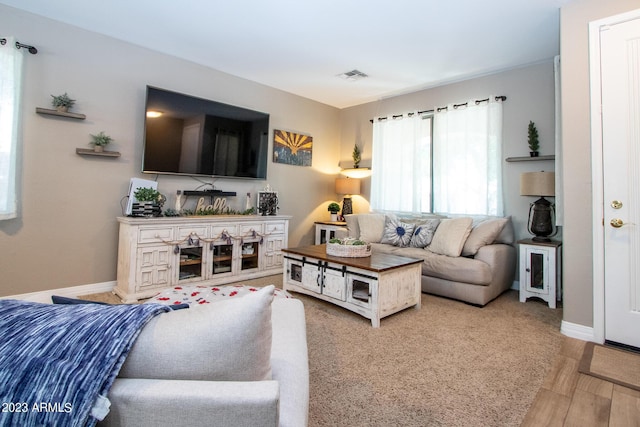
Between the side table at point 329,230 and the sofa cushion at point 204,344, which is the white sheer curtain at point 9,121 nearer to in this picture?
the sofa cushion at point 204,344

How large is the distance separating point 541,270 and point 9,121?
5003 mm

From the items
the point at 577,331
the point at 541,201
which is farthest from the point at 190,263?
the point at 541,201

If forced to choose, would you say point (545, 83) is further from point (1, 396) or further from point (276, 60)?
point (1, 396)

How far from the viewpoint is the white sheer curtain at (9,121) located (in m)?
2.69

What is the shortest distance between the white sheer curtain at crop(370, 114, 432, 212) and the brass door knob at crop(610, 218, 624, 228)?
2252mm

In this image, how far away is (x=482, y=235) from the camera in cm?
338

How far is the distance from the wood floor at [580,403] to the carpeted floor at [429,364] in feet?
0.19

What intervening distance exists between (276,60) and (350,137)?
2.04m

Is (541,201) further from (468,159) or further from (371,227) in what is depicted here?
(371,227)

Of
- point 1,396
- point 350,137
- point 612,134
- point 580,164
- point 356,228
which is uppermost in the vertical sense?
point 350,137

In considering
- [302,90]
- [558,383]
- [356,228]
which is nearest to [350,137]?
[302,90]

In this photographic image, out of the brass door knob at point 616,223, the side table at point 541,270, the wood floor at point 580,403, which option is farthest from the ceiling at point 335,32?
the wood floor at point 580,403

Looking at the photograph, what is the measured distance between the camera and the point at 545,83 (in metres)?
3.58

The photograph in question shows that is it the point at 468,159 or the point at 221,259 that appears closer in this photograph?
the point at 221,259
